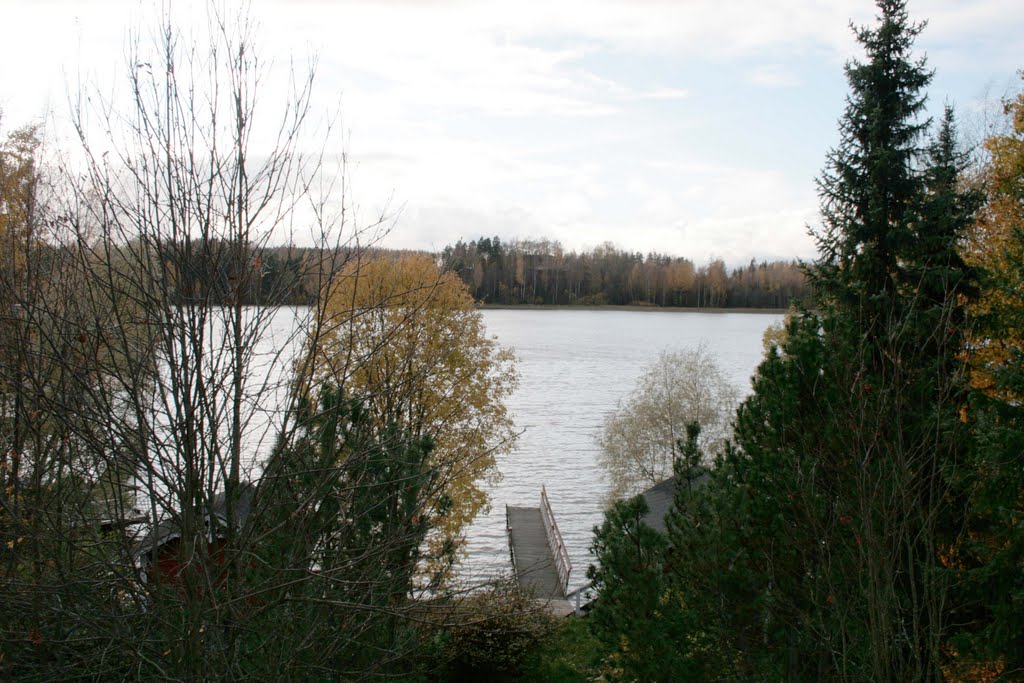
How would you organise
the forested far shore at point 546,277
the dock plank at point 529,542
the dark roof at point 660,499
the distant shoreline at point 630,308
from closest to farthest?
the forested far shore at point 546,277 < the dark roof at point 660,499 < the dock plank at point 529,542 < the distant shoreline at point 630,308

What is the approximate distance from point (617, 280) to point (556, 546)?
81.8 metres

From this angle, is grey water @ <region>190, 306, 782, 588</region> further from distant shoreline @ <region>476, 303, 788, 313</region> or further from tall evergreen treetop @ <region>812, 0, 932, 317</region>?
tall evergreen treetop @ <region>812, 0, 932, 317</region>

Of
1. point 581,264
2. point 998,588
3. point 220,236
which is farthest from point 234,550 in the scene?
point 581,264

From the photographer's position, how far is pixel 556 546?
28031 mm

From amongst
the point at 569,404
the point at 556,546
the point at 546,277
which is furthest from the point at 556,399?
the point at 546,277

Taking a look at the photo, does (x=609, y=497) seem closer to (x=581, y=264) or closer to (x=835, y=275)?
(x=835, y=275)

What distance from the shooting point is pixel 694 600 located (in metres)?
10.7

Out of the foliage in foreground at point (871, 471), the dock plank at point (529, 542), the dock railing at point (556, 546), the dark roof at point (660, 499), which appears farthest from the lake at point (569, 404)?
the foliage in foreground at point (871, 471)

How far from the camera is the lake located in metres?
31.7

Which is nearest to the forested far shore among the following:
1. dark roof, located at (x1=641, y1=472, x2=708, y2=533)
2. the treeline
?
the treeline

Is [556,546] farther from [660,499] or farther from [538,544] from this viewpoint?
[660,499]

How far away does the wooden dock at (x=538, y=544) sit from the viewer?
84.4 ft

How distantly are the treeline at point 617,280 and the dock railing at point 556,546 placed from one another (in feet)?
121

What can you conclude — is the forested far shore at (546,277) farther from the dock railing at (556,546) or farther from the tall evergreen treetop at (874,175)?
the dock railing at (556,546)
